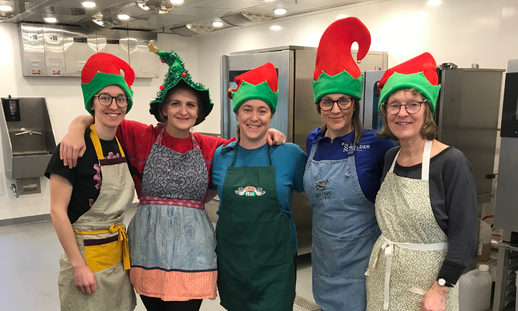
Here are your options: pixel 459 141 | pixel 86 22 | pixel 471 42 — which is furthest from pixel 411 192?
pixel 86 22

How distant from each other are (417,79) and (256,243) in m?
0.85

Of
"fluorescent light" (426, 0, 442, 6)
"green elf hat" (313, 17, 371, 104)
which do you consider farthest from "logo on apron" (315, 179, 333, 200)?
"fluorescent light" (426, 0, 442, 6)

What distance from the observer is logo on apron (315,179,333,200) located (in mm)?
1599

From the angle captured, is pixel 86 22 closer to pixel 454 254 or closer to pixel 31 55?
pixel 31 55

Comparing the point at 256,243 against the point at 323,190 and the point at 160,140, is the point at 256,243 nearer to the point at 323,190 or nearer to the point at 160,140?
the point at 323,190

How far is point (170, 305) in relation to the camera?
167 centimetres

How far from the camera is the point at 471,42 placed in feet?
10.00

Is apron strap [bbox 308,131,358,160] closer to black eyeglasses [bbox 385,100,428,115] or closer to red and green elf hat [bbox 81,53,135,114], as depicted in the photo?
black eyeglasses [bbox 385,100,428,115]

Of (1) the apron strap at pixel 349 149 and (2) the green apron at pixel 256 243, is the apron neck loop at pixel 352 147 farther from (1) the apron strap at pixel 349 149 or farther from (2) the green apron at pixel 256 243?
(2) the green apron at pixel 256 243

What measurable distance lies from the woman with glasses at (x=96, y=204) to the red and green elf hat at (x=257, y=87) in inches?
17.9

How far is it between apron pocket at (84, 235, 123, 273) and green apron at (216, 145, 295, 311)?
0.43 m

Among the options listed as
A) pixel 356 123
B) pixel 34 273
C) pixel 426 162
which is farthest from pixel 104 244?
pixel 34 273

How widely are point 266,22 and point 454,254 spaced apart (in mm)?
4047

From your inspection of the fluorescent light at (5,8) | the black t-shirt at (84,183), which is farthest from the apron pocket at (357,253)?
the fluorescent light at (5,8)
